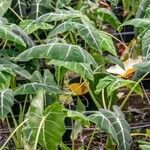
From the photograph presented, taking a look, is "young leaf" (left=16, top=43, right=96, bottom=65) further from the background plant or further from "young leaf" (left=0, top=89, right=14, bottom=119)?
"young leaf" (left=0, top=89, right=14, bottom=119)

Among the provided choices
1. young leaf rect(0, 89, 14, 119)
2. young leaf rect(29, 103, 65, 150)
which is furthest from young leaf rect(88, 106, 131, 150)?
young leaf rect(0, 89, 14, 119)

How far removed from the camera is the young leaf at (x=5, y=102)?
1480 millimetres

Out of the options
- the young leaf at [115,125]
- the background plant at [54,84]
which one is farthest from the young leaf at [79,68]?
the young leaf at [115,125]

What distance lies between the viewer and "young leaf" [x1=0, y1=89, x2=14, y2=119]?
1.48 meters

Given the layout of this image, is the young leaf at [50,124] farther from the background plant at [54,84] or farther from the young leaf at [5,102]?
the young leaf at [5,102]

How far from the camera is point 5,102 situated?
4.95 ft

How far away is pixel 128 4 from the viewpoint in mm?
2844

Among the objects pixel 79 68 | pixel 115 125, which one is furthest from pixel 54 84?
pixel 115 125

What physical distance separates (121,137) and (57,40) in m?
0.41

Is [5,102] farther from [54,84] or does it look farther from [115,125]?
[115,125]

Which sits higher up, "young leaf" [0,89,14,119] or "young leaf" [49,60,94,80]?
"young leaf" [49,60,94,80]

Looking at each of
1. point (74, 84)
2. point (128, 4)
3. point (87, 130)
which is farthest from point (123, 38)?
point (87, 130)

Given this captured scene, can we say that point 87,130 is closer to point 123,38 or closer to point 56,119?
point 56,119

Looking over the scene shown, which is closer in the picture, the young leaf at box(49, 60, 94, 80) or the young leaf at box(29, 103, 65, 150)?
the young leaf at box(29, 103, 65, 150)
